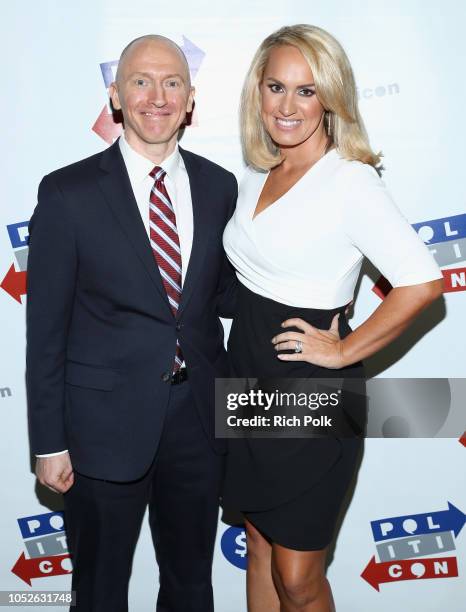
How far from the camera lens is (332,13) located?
2.38m

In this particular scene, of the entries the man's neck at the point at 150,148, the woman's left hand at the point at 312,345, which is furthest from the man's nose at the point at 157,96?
the woman's left hand at the point at 312,345

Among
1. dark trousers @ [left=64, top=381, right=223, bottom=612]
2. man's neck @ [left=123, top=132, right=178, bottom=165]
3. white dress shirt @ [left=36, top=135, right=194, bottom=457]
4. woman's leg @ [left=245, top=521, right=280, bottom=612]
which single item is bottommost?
woman's leg @ [left=245, top=521, right=280, bottom=612]

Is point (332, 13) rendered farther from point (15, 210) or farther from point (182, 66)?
point (15, 210)

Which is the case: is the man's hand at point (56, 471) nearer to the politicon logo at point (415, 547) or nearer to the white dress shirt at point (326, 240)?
the white dress shirt at point (326, 240)

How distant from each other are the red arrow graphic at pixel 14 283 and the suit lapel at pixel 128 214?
72 cm

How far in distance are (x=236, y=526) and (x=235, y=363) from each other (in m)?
0.89

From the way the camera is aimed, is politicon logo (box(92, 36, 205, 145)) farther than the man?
Yes

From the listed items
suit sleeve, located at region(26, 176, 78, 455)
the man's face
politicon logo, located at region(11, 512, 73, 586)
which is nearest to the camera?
suit sleeve, located at region(26, 176, 78, 455)

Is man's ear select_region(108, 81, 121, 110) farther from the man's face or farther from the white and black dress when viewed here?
the white and black dress

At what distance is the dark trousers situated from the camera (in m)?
2.06

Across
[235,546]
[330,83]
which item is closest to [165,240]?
[330,83]

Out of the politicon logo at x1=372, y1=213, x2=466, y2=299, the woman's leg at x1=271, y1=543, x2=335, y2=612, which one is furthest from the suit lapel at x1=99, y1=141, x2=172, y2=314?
the politicon logo at x1=372, y1=213, x2=466, y2=299

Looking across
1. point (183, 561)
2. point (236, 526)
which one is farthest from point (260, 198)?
point (236, 526)

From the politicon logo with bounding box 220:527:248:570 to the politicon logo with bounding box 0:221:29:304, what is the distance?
111 cm
